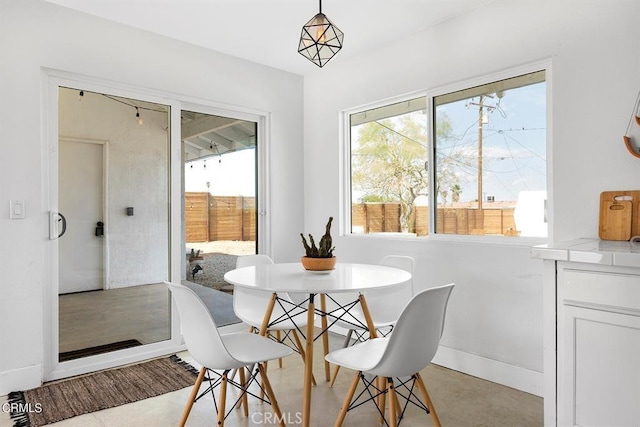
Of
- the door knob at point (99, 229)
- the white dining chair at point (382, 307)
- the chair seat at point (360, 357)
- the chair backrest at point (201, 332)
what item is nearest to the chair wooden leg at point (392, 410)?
the chair seat at point (360, 357)

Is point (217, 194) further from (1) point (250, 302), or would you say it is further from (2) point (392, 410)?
(2) point (392, 410)

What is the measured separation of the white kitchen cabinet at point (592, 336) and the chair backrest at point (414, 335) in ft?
1.64

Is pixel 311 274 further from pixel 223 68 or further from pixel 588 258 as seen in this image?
pixel 223 68

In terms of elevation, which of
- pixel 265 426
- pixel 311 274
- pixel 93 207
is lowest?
pixel 265 426

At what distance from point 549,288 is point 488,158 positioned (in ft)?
4.19

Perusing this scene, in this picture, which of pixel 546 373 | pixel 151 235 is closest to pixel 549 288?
pixel 546 373

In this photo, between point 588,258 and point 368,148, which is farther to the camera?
point 368,148

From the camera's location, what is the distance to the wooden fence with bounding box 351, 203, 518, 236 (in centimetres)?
280

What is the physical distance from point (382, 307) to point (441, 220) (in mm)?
819

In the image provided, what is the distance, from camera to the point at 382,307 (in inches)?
114

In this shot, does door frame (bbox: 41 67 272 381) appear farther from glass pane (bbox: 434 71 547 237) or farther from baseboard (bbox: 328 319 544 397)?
baseboard (bbox: 328 319 544 397)

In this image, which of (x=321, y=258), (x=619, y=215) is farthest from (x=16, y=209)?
(x=619, y=215)

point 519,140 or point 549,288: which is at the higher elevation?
point 519,140

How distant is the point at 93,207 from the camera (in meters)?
3.02
